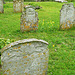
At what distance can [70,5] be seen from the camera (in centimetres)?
803

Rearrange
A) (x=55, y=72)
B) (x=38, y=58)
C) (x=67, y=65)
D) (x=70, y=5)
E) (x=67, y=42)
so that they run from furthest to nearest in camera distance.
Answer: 1. (x=70, y=5)
2. (x=67, y=42)
3. (x=67, y=65)
4. (x=55, y=72)
5. (x=38, y=58)

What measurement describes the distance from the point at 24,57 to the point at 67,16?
5297 mm

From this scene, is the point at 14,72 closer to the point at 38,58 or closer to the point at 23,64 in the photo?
the point at 23,64

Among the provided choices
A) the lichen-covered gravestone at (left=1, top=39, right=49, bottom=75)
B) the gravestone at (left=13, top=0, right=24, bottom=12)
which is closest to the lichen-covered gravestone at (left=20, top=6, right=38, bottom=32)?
the lichen-covered gravestone at (left=1, top=39, right=49, bottom=75)

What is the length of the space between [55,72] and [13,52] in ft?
4.78

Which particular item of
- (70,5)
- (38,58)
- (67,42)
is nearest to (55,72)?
(38,58)

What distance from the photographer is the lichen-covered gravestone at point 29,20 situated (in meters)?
7.48

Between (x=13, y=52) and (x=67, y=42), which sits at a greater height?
(x=13, y=52)

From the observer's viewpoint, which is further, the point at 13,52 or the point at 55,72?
the point at 55,72

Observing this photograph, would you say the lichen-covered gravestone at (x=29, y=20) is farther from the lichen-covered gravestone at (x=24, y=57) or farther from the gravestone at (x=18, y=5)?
the gravestone at (x=18, y=5)

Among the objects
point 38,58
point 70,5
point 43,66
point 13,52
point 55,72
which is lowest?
point 55,72

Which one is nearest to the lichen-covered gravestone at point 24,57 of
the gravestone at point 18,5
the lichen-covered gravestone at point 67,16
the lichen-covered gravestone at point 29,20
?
the lichen-covered gravestone at point 29,20

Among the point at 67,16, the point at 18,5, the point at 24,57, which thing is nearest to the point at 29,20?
the point at 67,16

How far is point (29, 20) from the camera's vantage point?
7.68 m
